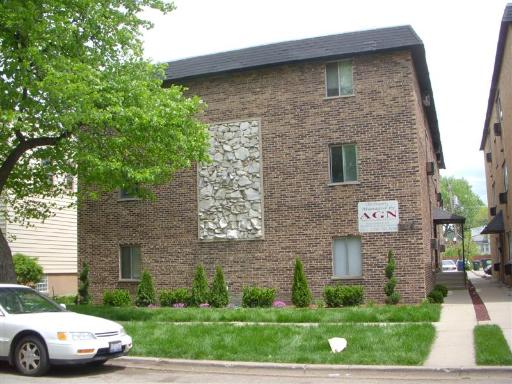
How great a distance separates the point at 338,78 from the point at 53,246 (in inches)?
614

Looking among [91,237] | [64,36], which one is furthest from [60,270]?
[64,36]

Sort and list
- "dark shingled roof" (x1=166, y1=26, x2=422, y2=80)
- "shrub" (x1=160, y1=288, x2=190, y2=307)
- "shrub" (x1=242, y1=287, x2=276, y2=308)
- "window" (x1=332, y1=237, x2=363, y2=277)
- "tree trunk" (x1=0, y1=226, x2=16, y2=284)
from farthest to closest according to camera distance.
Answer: "shrub" (x1=160, y1=288, x2=190, y2=307) < "dark shingled roof" (x1=166, y1=26, x2=422, y2=80) < "window" (x1=332, y1=237, x2=363, y2=277) < "shrub" (x1=242, y1=287, x2=276, y2=308) < "tree trunk" (x1=0, y1=226, x2=16, y2=284)

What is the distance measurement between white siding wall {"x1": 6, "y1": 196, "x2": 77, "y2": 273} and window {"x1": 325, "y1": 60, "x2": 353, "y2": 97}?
13693 millimetres

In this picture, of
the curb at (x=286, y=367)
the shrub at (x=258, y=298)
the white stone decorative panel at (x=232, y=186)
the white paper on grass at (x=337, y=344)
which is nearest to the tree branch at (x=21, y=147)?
the curb at (x=286, y=367)

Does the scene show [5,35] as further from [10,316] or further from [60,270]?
[60,270]

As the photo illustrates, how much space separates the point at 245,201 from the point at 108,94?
7590 mm

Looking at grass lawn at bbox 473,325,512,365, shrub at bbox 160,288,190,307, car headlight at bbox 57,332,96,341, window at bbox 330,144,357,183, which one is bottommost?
grass lawn at bbox 473,325,512,365

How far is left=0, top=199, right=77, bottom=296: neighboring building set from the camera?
2608 cm

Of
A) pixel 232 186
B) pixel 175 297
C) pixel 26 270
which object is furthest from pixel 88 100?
pixel 26 270

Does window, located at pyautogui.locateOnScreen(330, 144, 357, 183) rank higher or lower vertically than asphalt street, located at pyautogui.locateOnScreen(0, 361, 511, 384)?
higher

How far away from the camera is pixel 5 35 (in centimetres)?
1409

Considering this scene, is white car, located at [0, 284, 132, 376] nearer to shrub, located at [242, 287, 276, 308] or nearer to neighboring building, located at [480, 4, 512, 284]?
shrub, located at [242, 287, 276, 308]

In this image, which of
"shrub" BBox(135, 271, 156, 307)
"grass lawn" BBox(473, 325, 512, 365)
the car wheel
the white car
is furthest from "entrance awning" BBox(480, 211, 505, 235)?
the car wheel

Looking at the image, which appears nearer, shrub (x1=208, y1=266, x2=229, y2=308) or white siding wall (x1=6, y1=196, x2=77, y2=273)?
shrub (x1=208, y1=266, x2=229, y2=308)
